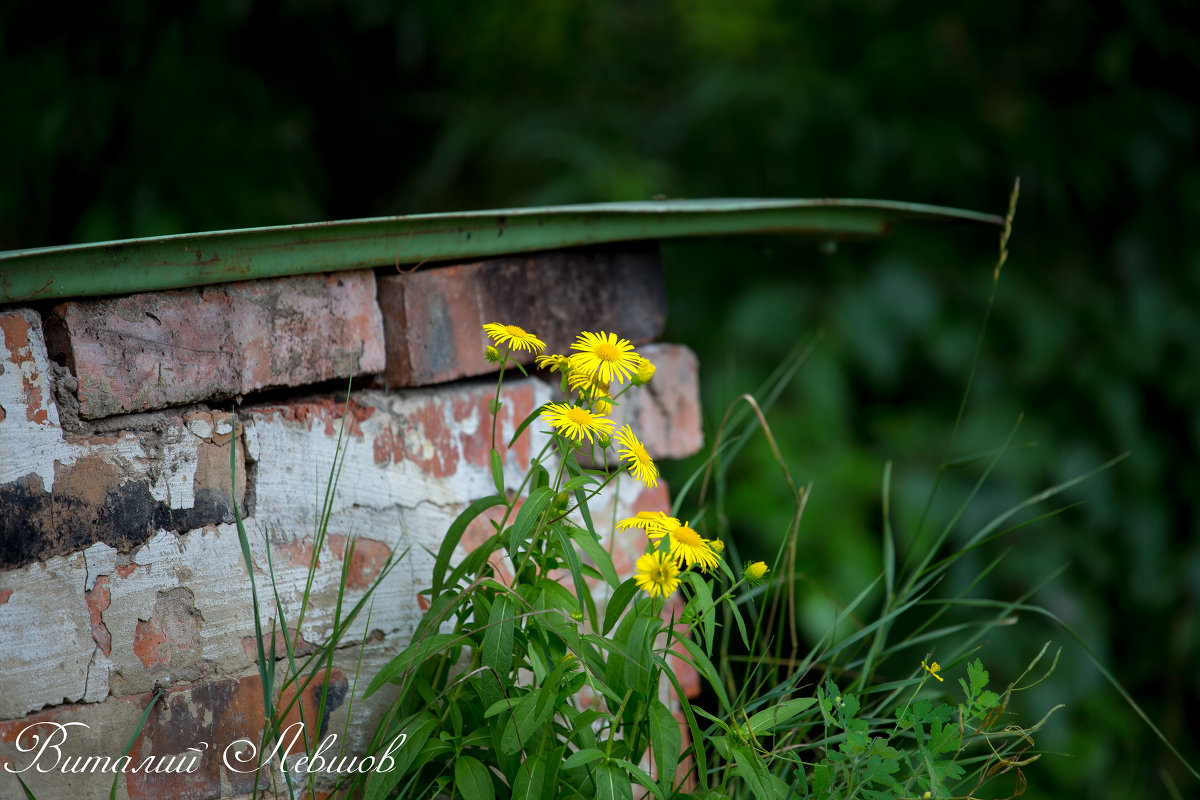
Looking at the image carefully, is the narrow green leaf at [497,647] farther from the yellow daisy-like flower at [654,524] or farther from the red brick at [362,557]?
the red brick at [362,557]

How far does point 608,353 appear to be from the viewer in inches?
36.1

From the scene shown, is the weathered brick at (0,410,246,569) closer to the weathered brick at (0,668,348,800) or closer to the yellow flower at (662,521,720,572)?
the weathered brick at (0,668,348,800)

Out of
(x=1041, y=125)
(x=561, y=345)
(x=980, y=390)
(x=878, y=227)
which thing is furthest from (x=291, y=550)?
(x=1041, y=125)

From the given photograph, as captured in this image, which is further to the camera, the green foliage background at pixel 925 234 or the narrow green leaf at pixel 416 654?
the green foliage background at pixel 925 234

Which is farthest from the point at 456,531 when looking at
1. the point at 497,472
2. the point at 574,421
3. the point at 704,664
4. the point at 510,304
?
the point at 510,304

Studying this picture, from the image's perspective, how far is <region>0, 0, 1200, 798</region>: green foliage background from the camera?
96.8 inches

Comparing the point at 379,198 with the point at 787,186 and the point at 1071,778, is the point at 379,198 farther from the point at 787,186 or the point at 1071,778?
the point at 1071,778

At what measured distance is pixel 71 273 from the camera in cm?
83

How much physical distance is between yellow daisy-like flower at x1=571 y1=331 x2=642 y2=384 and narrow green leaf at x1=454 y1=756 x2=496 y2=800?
1.31 ft

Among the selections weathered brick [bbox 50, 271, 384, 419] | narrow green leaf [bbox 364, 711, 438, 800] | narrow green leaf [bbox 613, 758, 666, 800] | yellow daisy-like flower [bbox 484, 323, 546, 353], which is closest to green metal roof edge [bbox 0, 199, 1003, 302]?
weathered brick [bbox 50, 271, 384, 419]

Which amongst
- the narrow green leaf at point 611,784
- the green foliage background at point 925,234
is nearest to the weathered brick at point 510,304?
the narrow green leaf at point 611,784

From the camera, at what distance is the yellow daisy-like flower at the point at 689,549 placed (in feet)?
2.72

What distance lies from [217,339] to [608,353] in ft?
1.41

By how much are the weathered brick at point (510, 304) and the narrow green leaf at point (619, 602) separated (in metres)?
0.40
